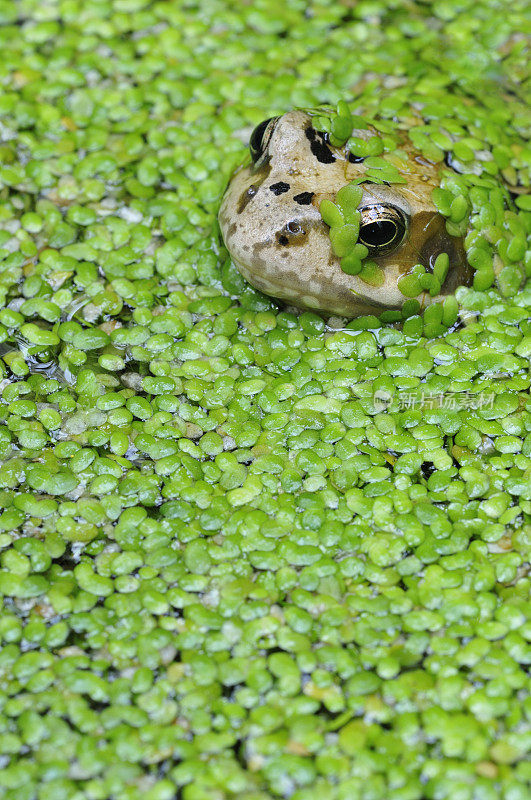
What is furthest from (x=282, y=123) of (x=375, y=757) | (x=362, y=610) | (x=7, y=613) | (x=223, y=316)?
(x=375, y=757)

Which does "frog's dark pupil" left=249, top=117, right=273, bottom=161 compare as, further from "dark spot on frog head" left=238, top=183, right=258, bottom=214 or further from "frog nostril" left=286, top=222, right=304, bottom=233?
"frog nostril" left=286, top=222, right=304, bottom=233

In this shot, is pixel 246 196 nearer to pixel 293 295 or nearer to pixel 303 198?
pixel 303 198

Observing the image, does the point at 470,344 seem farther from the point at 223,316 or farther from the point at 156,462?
the point at 156,462

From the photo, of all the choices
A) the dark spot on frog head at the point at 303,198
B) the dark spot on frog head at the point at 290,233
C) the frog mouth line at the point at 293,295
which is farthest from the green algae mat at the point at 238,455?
the dark spot on frog head at the point at 303,198

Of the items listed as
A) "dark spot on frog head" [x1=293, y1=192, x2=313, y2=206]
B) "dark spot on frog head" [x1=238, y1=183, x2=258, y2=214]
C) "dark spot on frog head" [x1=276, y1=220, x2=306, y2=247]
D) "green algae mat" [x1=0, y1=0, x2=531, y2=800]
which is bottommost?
"green algae mat" [x1=0, y1=0, x2=531, y2=800]

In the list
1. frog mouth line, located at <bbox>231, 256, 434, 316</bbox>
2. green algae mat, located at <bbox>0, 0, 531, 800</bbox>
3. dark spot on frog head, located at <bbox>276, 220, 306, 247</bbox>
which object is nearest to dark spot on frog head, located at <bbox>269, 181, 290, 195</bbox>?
dark spot on frog head, located at <bbox>276, 220, 306, 247</bbox>

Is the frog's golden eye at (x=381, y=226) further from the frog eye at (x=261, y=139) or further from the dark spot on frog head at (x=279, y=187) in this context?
the frog eye at (x=261, y=139)
